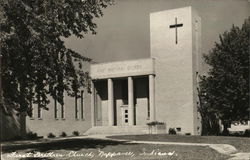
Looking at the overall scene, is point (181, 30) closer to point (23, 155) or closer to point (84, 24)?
point (84, 24)

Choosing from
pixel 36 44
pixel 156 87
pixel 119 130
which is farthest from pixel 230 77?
pixel 36 44

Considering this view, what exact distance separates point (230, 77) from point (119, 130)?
43.6 feet

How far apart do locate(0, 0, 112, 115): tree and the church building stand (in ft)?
73.1

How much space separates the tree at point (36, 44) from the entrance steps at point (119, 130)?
23.8 metres

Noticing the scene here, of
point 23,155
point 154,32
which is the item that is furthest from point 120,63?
point 23,155

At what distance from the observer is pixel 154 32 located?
45531 mm

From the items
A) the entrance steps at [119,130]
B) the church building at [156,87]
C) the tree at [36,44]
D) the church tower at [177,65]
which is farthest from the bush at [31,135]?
the tree at [36,44]

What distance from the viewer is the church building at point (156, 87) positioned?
43069 mm

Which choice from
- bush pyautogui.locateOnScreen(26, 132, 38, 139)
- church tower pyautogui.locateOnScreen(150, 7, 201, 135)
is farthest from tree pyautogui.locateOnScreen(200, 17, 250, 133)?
bush pyautogui.locateOnScreen(26, 132, 38, 139)

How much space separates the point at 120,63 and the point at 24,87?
2924 centimetres

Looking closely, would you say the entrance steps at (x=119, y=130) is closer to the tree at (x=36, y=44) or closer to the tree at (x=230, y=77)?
the tree at (x=230, y=77)

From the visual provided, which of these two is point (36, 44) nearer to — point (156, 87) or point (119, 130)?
point (119, 130)

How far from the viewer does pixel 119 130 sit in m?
44.0

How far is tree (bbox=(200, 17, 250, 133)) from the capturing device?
35.9 m
